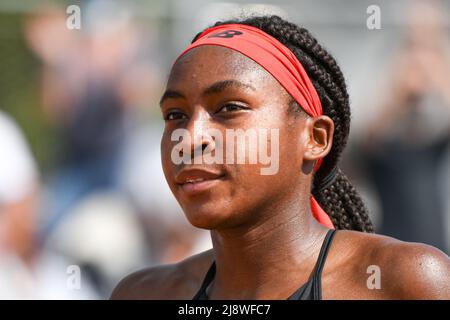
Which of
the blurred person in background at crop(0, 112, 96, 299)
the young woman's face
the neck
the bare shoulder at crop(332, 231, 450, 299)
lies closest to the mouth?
the young woman's face

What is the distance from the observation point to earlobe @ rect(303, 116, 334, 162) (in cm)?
321

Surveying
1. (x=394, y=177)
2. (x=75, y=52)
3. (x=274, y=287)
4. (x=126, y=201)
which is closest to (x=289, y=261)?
(x=274, y=287)

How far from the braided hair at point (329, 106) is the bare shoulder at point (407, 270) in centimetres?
58

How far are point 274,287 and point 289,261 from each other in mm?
110

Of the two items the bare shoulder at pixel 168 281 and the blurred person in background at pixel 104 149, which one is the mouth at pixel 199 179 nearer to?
the bare shoulder at pixel 168 281

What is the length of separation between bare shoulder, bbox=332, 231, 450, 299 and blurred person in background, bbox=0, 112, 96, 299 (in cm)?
325

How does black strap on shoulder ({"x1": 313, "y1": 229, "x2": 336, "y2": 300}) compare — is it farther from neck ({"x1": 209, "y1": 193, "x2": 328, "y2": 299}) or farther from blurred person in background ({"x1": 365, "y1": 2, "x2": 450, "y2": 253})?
blurred person in background ({"x1": 365, "y1": 2, "x2": 450, "y2": 253})

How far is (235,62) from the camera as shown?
10.2ft

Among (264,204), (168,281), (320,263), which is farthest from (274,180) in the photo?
(168,281)

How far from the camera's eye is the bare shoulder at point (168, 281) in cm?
350

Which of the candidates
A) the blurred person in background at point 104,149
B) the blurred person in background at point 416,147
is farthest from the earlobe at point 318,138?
the blurred person in background at point 104,149

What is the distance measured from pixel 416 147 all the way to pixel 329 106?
2.57 metres

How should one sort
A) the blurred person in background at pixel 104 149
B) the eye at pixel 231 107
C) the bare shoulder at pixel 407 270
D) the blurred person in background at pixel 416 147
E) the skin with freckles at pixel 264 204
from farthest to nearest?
the blurred person in background at pixel 104 149 < the blurred person in background at pixel 416 147 < the eye at pixel 231 107 < the skin with freckles at pixel 264 204 < the bare shoulder at pixel 407 270

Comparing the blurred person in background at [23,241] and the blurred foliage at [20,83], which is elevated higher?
the blurred foliage at [20,83]
